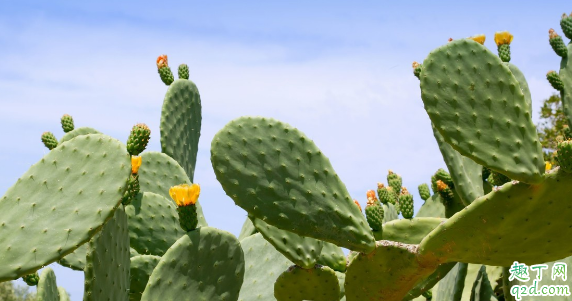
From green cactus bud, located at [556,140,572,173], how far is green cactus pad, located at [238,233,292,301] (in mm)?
1405

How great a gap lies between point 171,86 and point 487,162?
247 centimetres

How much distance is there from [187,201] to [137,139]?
12.8 inches

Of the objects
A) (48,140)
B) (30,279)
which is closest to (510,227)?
(30,279)

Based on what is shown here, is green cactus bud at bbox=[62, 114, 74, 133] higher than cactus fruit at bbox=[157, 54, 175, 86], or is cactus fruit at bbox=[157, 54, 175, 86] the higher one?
cactus fruit at bbox=[157, 54, 175, 86]

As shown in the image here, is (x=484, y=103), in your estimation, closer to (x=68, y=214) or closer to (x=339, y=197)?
(x=339, y=197)

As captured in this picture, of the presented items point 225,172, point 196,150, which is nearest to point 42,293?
point 225,172

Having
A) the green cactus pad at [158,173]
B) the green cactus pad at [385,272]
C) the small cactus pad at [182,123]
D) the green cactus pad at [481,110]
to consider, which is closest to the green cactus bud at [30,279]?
the green cactus pad at [158,173]

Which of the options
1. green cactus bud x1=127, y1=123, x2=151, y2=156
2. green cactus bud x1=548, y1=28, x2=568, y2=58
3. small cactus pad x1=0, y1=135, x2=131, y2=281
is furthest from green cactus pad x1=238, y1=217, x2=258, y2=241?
green cactus bud x1=548, y1=28, x2=568, y2=58

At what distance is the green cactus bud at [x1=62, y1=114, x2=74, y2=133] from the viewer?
486 centimetres

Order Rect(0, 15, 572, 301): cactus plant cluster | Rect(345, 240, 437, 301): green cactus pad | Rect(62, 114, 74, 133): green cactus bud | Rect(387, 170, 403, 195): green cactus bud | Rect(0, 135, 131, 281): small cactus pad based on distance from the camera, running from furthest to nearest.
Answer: Rect(387, 170, 403, 195): green cactus bud
Rect(62, 114, 74, 133): green cactus bud
Rect(345, 240, 437, 301): green cactus pad
Rect(0, 15, 572, 301): cactus plant cluster
Rect(0, 135, 131, 281): small cactus pad

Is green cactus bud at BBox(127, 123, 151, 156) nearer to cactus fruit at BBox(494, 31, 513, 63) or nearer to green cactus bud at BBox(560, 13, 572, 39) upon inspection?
cactus fruit at BBox(494, 31, 513, 63)

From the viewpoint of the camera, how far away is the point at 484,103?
9.16 feet

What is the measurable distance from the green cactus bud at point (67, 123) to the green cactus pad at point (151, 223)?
1453 mm

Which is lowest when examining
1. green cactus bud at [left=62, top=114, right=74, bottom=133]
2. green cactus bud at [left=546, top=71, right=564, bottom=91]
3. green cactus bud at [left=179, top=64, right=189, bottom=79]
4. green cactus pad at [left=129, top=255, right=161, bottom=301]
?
green cactus pad at [left=129, top=255, right=161, bottom=301]
